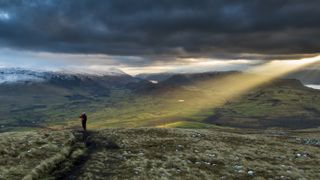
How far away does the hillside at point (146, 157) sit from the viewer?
3747 centimetres

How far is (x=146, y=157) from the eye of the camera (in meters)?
→ 44.3

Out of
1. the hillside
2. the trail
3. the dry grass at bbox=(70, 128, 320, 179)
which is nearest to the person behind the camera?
the trail

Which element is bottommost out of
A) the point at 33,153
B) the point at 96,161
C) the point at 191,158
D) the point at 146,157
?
the point at 191,158

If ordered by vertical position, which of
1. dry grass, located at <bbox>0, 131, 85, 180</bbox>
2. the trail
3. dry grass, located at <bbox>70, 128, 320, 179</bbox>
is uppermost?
dry grass, located at <bbox>0, 131, 85, 180</bbox>

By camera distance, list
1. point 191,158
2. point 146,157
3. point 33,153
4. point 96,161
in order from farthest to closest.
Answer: point 191,158
point 146,157
point 33,153
point 96,161

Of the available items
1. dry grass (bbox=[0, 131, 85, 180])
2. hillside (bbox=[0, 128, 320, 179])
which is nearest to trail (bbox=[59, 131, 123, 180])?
hillside (bbox=[0, 128, 320, 179])

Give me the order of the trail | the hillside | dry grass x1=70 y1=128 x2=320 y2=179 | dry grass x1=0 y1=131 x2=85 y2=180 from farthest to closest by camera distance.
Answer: dry grass x1=70 y1=128 x2=320 y2=179, the hillside, the trail, dry grass x1=0 y1=131 x2=85 y2=180

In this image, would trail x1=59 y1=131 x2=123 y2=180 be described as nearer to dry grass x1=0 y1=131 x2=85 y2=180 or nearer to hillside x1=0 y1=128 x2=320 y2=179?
hillside x1=0 y1=128 x2=320 y2=179

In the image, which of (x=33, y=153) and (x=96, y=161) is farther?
(x=33, y=153)

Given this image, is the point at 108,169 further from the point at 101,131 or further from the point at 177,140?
the point at 101,131

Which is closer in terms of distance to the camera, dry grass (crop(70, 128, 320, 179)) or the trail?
the trail

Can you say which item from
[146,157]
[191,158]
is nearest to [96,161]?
[146,157]

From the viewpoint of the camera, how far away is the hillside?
37.5m

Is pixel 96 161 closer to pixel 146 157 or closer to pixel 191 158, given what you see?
pixel 146 157
